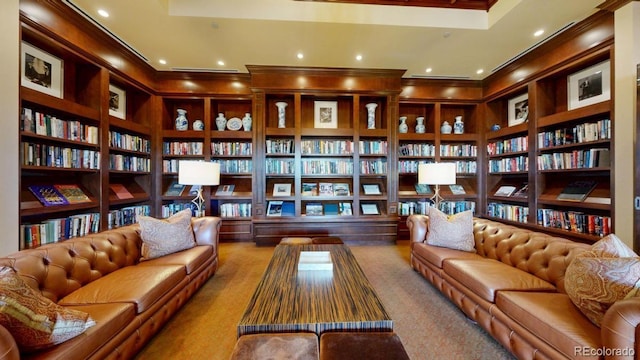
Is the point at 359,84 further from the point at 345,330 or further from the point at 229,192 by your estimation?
the point at 345,330

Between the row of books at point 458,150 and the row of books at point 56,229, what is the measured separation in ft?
18.1

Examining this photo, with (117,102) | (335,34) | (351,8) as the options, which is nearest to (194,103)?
(117,102)

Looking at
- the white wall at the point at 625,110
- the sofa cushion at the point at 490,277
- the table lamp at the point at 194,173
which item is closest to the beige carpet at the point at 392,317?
the sofa cushion at the point at 490,277

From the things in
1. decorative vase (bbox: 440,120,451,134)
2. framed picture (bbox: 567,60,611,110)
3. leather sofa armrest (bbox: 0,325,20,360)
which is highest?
framed picture (bbox: 567,60,611,110)

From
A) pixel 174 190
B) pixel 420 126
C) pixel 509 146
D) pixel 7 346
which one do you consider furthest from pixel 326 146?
pixel 7 346

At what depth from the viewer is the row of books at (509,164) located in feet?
12.0

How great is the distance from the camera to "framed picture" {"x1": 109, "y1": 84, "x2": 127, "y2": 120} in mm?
3445

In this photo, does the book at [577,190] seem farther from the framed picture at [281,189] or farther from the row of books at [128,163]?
the row of books at [128,163]

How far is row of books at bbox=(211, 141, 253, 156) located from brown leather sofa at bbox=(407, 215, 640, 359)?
3133 millimetres

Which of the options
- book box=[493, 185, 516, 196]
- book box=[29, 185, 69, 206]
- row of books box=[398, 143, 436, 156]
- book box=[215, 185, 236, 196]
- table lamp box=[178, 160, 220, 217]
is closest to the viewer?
book box=[29, 185, 69, 206]

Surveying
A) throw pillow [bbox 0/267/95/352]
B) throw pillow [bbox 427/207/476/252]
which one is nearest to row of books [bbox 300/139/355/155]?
throw pillow [bbox 427/207/476/252]

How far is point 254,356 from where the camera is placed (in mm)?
984

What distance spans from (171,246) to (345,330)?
1.98 m

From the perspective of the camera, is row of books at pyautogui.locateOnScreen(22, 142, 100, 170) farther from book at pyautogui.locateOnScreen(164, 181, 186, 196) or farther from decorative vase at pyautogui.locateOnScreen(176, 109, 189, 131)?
decorative vase at pyautogui.locateOnScreen(176, 109, 189, 131)
